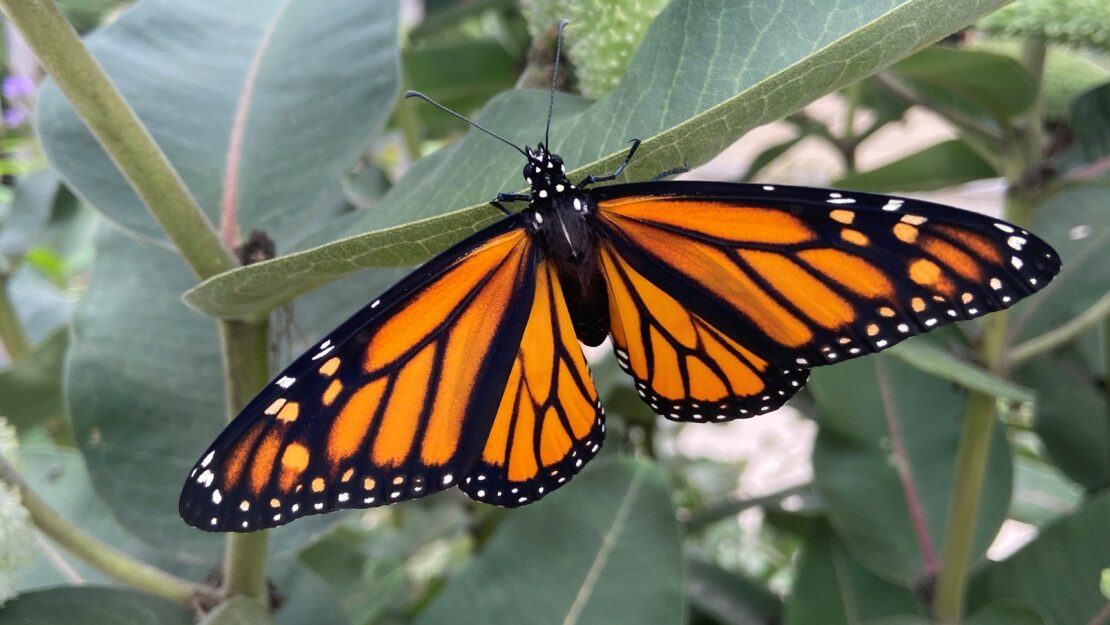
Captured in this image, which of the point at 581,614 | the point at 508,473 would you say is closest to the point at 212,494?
the point at 508,473

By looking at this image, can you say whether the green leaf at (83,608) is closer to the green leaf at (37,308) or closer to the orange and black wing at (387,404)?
the orange and black wing at (387,404)

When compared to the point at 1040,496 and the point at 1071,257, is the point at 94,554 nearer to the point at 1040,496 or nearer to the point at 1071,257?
the point at 1071,257

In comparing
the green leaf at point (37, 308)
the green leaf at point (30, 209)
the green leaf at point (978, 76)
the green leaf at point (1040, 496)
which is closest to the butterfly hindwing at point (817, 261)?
the green leaf at point (978, 76)

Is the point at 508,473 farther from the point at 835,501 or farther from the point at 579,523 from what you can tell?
the point at 835,501

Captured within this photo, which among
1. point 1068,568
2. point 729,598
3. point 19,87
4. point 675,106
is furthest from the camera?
point 19,87

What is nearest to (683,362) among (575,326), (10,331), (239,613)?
(575,326)

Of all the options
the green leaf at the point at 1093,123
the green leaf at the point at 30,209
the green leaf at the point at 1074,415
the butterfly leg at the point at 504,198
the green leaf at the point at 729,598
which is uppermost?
the green leaf at the point at 30,209

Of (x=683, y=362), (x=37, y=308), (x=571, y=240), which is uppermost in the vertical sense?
(x=37, y=308)

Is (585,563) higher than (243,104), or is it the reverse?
(243,104)
